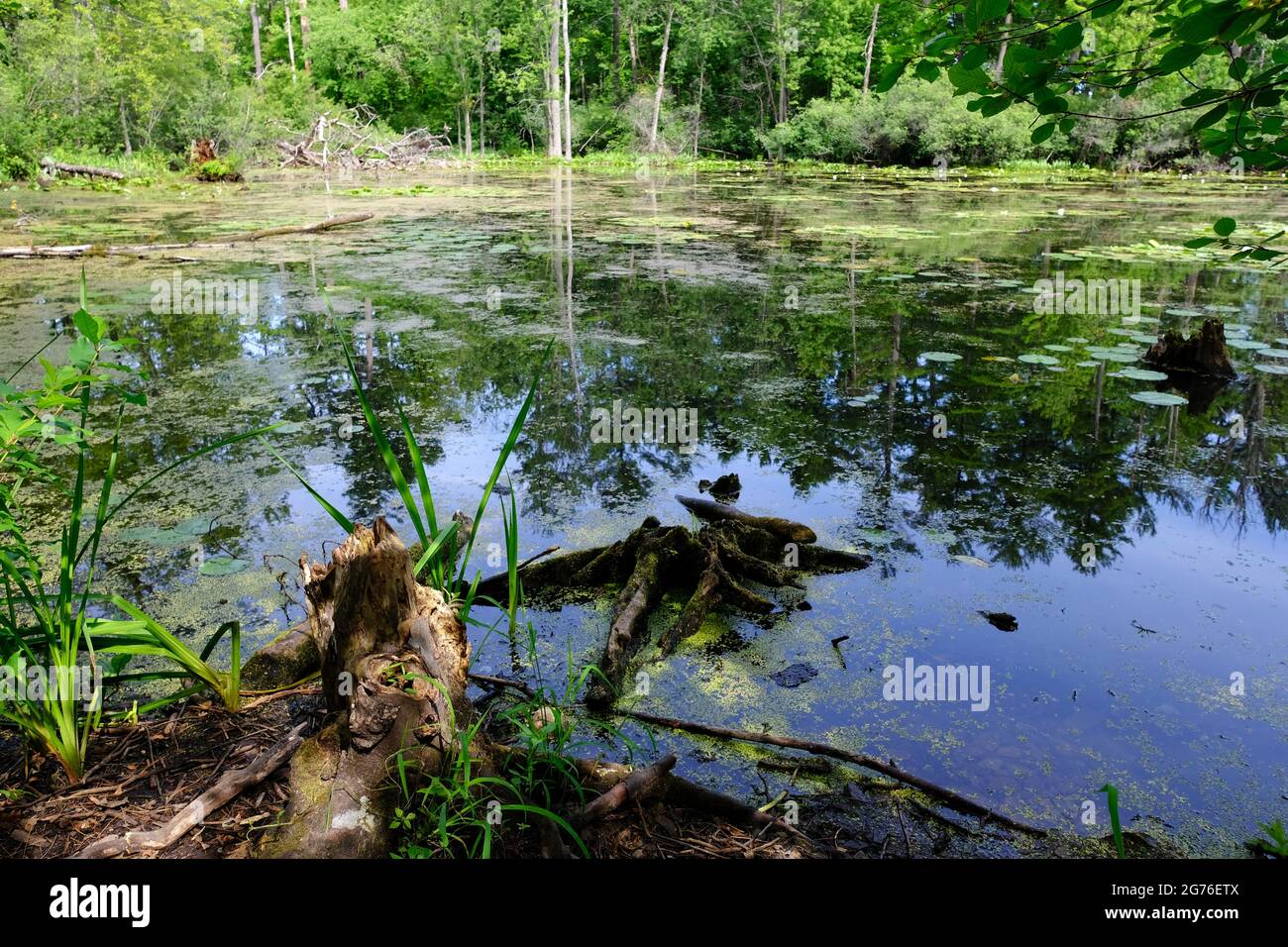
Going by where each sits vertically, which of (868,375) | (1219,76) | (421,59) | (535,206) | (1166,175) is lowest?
(868,375)

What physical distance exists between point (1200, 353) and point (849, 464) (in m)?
2.89

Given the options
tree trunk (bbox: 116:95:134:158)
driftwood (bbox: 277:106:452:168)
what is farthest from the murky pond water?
driftwood (bbox: 277:106:452:168)

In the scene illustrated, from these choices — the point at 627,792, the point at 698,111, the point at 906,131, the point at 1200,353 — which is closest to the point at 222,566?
the point at 627,792

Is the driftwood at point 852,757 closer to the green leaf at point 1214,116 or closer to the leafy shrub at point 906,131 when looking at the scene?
the green leaf at point 1214,116

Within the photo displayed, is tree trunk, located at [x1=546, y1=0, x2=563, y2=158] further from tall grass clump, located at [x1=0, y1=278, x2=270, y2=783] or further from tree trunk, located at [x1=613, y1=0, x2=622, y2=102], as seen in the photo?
tall grass clump, located at [x1=0, y1=278, x2=270, y2=783]

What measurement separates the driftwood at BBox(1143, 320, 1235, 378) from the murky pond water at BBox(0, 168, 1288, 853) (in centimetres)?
18

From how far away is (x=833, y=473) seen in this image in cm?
402

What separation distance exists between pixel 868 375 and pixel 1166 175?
2370 cm

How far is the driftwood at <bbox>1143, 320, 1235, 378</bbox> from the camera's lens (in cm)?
533

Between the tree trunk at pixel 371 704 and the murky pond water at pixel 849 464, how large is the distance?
0.68m

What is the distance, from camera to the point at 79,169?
18.0 metres
